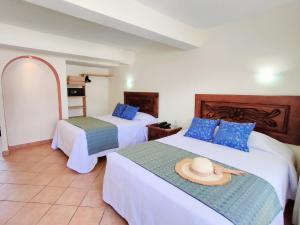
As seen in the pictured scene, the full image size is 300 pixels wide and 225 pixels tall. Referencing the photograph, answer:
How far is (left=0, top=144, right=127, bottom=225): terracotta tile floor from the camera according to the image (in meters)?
1.78

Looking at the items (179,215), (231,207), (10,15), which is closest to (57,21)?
(10,15)

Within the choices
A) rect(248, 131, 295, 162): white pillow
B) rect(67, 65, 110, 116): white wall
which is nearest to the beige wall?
rect(67, 65, 110, 116): white wall

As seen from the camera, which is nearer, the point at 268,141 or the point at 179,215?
the point at 179,215

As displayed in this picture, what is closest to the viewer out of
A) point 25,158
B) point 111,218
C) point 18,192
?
point 111,218

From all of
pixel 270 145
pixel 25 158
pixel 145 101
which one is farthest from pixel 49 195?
pixel 270 145

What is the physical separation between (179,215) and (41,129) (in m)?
3.93

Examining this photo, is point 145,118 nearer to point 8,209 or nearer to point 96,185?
point 96,185

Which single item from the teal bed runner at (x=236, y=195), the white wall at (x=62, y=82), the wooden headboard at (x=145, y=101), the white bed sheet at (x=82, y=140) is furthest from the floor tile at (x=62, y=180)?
the wooden headboard at (x=145, y=101)

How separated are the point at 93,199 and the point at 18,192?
1.00 meters

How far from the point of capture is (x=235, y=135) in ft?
7.00

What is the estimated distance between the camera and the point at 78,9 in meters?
1.61

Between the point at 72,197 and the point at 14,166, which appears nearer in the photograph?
the point at 72,197

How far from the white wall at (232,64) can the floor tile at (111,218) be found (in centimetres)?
199

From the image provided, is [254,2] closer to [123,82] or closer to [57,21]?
[57,21]
